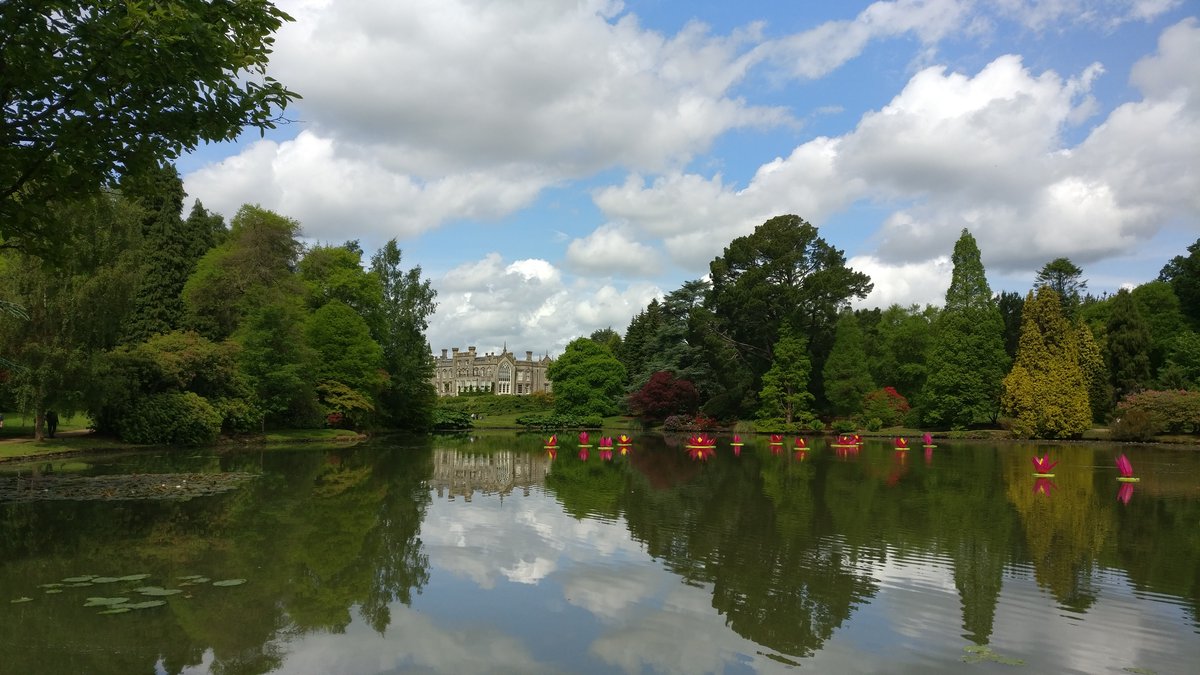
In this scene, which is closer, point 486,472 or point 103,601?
point 103,601

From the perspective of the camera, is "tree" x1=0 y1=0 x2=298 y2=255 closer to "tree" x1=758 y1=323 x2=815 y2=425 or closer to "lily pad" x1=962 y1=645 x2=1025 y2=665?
"lily pad" x1=962 y1=645 x2=1025 y2=665

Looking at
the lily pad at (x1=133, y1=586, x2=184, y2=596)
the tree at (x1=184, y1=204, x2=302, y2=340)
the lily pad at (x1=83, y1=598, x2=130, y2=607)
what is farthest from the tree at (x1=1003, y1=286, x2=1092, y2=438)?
the lily pad at (x1=83, y1=598, x2=130, y2=607)

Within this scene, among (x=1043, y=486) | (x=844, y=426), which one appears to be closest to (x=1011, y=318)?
(x=844, y=426)

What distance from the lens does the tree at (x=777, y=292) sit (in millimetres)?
Result: 52219

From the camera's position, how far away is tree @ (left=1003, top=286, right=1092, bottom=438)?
143 ft

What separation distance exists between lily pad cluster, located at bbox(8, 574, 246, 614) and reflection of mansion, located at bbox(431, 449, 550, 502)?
8966 mm

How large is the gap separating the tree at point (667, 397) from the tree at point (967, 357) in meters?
16.8

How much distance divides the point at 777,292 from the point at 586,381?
67.7 ft

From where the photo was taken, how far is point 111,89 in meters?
7.54

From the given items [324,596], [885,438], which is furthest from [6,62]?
[885,438]

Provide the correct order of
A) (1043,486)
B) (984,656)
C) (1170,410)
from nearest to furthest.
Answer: (984,656), (1043,486), (1170,410)

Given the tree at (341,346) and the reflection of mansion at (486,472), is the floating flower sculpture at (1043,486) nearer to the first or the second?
the reflection of mansion at (486,472)

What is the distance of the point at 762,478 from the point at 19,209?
1878 cm

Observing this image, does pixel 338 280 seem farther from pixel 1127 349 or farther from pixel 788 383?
pixel 1127 349
